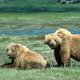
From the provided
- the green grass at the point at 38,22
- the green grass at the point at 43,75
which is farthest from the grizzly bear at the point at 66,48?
the green grass at the point at 38,22

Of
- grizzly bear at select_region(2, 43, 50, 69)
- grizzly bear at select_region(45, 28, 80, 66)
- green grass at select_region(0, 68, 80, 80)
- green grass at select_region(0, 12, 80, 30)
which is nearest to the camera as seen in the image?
green grass at select_region(0, 68, 80, 80)

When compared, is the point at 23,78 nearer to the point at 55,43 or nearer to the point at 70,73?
the point at 70,73

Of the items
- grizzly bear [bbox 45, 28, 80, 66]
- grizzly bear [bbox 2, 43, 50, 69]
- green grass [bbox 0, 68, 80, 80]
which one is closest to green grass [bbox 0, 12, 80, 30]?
grizzly bear [bbox 45, 28, 80, 66]

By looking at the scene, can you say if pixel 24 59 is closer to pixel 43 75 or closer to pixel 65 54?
pixel 65 54

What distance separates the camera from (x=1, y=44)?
18.6 meters

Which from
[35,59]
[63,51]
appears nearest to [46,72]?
[35,59]

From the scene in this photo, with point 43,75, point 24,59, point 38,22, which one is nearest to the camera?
point 43,75

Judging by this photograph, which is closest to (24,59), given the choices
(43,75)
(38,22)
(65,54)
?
(65,54)

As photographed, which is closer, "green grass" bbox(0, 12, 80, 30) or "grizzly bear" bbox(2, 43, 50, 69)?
"grizzly bear" bbox(2, 43, 50, 69)

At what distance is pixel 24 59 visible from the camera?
11.0 m

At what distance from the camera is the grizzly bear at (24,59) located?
1091 centimetres

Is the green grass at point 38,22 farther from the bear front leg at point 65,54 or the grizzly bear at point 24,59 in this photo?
the grizzly bear at point 24,59

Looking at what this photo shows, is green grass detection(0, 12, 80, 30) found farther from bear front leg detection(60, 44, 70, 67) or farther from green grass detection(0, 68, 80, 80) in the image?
green grass detection(0, 68, 80, 80)

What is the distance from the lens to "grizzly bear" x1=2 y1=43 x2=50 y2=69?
35.8ft
